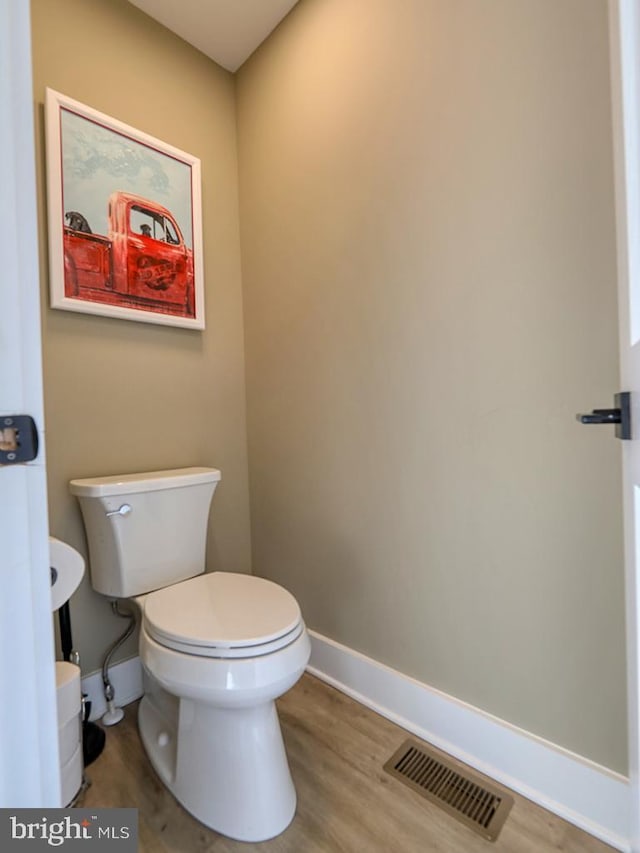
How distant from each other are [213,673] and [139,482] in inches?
25.0

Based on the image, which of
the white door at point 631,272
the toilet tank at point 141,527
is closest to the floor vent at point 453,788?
the white door at point 631,272

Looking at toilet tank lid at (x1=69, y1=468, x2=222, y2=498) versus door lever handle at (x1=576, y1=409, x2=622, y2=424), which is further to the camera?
toilet tank lid at (x1=69, y1=468, x2=222, y2=498)

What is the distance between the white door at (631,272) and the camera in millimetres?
625

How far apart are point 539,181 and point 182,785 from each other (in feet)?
5.76

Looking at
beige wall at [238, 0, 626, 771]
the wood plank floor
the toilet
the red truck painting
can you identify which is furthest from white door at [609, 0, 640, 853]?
the red truck painting

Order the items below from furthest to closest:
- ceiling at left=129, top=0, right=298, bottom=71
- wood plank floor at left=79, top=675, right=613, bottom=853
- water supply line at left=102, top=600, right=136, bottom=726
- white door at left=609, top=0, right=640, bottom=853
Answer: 1. ceiling at left=129, top=0, right=298, bottom=71
2. water supply line at left=102, top=600, right=136, bottom=726
3. wood plank floor at left=79, top=675, right=613, bottom=853
4. white door at left=609, top=0, right=640, bottom=853

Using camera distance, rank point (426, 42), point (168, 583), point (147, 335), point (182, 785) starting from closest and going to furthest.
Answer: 1. point (182, 785)
2. point (426, 42)
3. point (168, 583)
4. point (147, 335)

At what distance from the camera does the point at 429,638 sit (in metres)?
1.28

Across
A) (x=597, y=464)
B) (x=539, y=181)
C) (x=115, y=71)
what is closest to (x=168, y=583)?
(x=597, y=464)

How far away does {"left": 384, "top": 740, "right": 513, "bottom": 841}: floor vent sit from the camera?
40.0 inches

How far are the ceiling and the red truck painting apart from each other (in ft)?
2.40

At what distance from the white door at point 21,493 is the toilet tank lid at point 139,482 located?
86 cm

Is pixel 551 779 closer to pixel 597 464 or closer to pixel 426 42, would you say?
pixel 597 464

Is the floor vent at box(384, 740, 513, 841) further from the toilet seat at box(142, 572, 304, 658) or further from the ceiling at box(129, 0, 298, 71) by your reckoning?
the ceiling at box(129, 0, 298, 71)
